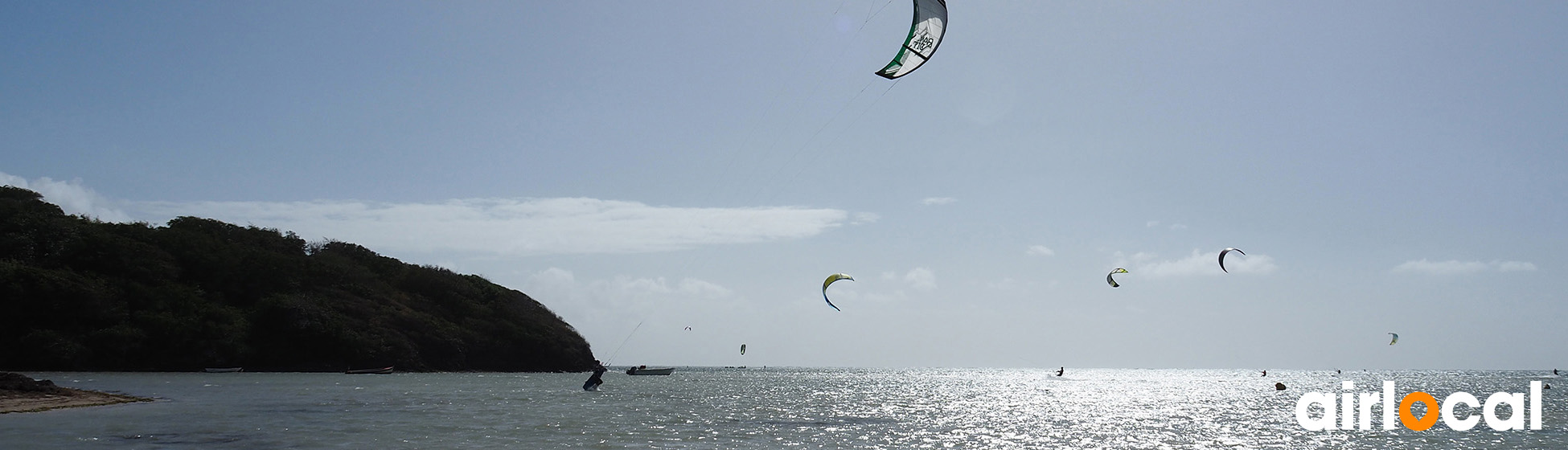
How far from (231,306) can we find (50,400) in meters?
54.5

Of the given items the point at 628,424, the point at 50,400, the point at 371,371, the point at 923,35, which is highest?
the point at 923,35

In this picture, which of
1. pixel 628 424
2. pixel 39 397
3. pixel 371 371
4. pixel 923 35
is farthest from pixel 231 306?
pixel 923 35

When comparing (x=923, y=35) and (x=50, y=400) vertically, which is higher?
(x=923, y=35)

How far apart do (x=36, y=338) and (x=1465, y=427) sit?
74.0 meters

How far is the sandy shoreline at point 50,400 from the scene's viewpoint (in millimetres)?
22156

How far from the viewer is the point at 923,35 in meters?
15.8

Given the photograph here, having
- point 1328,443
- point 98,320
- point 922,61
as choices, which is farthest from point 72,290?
point 1328,443

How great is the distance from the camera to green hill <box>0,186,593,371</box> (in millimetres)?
59844

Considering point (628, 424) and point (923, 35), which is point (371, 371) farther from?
point (923, 35)

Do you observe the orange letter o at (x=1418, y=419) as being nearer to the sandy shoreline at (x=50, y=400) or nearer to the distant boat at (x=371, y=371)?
the sandy shoreline at (x=50, y=400)

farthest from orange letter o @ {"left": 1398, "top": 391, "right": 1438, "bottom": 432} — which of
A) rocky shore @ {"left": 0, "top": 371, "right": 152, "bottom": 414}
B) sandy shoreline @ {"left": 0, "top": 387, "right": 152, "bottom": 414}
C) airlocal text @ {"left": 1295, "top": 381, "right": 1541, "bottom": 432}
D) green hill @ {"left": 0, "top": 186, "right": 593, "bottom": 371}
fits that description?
green hill @ {"left": 0, "top": 186, "right": 593, "bottom": 371}

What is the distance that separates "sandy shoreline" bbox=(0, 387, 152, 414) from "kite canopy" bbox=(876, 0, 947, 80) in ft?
70.9

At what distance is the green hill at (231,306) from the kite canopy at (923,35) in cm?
6404

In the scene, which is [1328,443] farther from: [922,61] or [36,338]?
[36,338]
